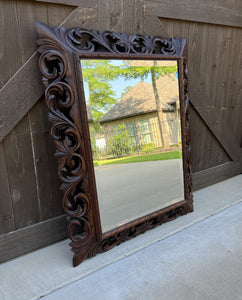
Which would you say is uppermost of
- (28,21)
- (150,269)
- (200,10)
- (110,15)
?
(200,10)

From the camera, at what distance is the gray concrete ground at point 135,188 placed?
199cm

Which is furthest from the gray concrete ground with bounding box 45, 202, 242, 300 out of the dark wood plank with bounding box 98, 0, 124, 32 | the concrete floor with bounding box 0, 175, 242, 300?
the dark wood plank with bounding box 98, 0, 124, 32

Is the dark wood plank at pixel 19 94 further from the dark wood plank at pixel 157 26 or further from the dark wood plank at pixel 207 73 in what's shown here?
the dark wood plank at pixel 207 73

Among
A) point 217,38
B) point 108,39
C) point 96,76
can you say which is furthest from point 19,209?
point 217,38

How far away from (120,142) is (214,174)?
75.4 inches

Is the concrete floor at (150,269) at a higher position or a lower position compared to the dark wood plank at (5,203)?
lower

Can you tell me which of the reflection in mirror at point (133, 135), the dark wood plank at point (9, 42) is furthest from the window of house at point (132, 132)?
the dark wood plank at point (9, 42)

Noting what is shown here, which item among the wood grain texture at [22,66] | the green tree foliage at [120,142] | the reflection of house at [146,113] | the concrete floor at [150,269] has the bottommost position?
the concrete floor at [150,269]

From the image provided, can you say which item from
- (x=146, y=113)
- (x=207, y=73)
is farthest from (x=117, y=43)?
(x=207, y=73)

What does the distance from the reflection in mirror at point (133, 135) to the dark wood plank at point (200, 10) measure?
64 cm

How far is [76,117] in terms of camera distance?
69.8 inches

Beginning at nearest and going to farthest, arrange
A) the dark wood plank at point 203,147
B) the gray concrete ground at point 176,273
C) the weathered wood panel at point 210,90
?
the gray concrete ground at point 176,273 < the weathered wood panel at point 210,90 < the dark wood plank at point 203,147

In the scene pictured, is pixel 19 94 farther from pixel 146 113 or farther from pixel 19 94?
pixel 146 113

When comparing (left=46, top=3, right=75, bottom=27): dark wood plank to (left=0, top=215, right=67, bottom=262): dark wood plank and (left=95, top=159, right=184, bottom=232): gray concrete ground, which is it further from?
(left=0, top=215, right=67, bottom=262): dark wood plank
